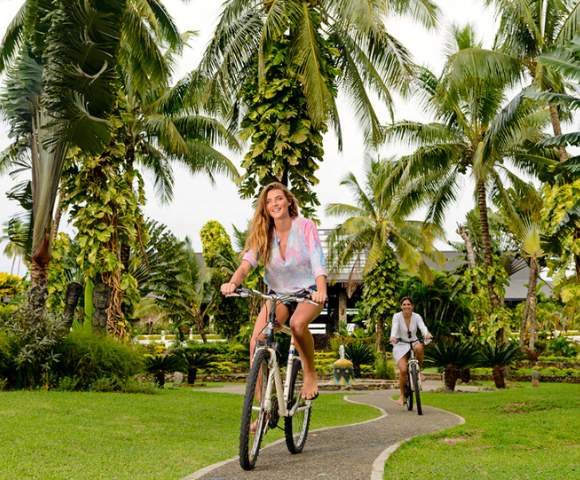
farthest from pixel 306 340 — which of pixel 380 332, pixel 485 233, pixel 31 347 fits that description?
pixel 380 332

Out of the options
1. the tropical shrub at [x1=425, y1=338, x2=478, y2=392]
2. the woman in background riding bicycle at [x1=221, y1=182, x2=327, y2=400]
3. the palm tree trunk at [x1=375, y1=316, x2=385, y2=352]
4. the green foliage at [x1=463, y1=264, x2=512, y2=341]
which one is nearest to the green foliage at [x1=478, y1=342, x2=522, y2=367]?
the tropical shrub at [x1=425, y1=338, x2=478, y2=392]

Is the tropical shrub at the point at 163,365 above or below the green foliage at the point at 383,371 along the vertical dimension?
below

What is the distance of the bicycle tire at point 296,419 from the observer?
557 cm

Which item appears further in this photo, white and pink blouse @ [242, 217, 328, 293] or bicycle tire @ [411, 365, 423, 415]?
bicycle tire @ [411, 365, 423, 415]

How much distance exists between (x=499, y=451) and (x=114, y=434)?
3.65 meters

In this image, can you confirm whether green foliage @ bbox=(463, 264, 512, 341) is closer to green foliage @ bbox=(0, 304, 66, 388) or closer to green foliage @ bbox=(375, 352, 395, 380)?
green foliage @ bbox=(375, 352, 395, 380)

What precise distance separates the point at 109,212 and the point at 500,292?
43.0 ft

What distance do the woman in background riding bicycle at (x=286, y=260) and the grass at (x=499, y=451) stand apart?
1170mm

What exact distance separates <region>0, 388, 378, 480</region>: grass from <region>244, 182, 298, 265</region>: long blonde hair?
1642mm

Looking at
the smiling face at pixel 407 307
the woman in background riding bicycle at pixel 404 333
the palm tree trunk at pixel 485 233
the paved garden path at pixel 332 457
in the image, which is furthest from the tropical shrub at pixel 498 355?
the paved garden path at pixel 332 457

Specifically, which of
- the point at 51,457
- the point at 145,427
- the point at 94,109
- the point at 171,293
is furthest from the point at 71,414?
the point at 171,293

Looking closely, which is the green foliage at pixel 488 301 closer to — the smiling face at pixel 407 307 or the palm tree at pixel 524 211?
the palm tree at pixel 524 211

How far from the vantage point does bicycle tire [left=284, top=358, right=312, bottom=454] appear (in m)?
5.57

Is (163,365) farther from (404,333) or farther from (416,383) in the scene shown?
(416,383)
